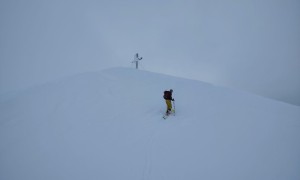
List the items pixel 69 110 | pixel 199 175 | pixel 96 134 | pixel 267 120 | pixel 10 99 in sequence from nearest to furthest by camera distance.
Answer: pixel 199 175, pixel 96 134, pixel 267 120, pixel 69 110, pixel 10 99

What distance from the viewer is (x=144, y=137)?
1084cm

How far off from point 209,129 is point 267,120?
396cm

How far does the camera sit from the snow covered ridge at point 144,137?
8.17 m

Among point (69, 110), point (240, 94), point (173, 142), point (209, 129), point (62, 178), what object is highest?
point (240, 94)

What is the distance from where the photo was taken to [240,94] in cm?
1845

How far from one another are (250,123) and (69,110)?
12.2 meters

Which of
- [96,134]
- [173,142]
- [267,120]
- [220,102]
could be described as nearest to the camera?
[173,142]

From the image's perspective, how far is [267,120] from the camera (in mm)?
12297

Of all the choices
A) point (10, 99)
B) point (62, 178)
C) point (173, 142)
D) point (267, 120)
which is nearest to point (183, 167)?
point (173, 142)

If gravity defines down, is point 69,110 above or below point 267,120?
above

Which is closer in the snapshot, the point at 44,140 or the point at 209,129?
the point at 44,140

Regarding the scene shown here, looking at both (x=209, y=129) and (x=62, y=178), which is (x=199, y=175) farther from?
(x=62, y=178)

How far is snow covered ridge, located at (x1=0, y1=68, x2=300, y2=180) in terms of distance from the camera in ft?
26.8

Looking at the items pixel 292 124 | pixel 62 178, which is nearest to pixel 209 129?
pixel 292 124
